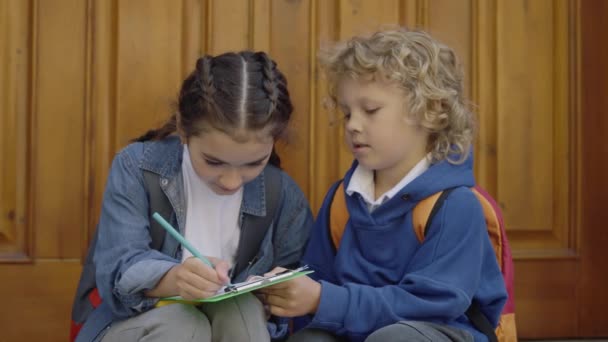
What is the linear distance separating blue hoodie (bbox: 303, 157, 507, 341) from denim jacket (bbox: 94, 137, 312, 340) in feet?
0.46

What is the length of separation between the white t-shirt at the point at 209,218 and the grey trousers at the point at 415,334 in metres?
0.27

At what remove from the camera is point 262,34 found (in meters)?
2.05

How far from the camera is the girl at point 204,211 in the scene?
149 centimetres

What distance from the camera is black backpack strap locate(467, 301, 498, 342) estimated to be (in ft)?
5.14

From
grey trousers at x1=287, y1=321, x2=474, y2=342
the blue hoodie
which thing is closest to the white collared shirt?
the blue hoodie

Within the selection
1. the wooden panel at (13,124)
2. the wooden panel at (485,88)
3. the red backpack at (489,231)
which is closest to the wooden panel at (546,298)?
the wooden panel at (485,88)

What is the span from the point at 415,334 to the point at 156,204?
555 mm

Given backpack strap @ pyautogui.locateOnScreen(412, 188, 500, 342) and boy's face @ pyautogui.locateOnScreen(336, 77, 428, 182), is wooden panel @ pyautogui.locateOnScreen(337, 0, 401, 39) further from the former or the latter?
backpack strap @ pyautogui.locateOnScreen(412, 188, 500, 342)

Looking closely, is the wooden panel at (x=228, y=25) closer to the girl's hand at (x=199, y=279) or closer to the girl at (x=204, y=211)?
the girl at (x=204, y=211)

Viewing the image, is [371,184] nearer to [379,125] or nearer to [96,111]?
[379,125]

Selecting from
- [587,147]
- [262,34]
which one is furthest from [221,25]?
[587,147]

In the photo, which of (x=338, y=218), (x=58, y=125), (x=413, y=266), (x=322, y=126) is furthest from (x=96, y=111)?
(x=413, y=266)

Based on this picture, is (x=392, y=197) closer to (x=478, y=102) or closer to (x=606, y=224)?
(x=478, y=102)

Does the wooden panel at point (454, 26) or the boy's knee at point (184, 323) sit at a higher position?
the wooden panel at point (454, 26)
